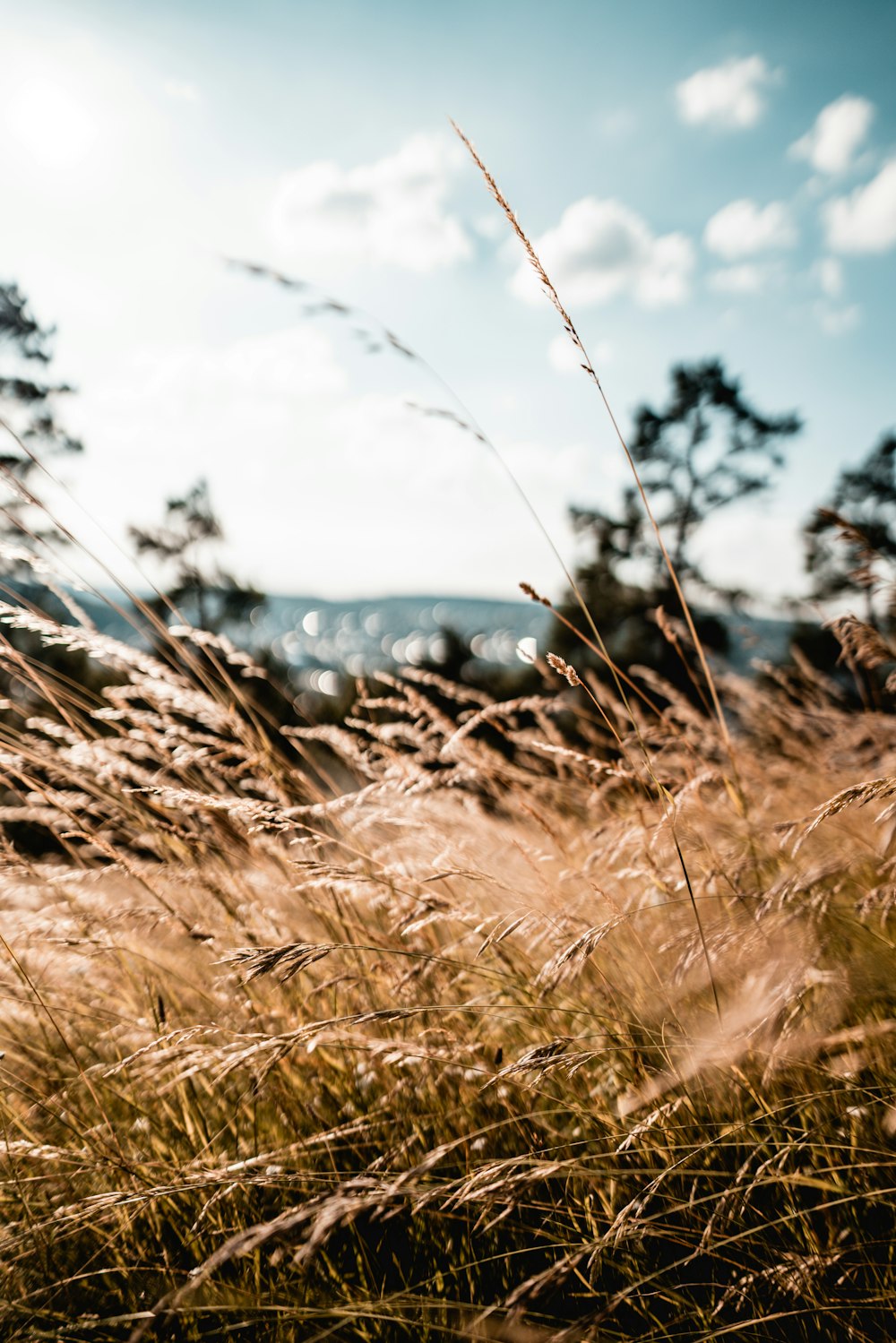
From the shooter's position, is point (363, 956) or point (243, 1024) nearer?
point (243, 1024)

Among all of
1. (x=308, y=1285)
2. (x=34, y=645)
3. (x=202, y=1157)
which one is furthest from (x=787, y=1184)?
(x=34, y=645)

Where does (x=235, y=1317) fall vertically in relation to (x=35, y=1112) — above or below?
below

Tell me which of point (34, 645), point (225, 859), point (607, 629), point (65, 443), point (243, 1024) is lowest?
point (243, 1024)

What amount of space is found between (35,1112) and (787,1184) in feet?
4.57

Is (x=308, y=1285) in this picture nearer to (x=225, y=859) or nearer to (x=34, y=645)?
(x=225, y=859)

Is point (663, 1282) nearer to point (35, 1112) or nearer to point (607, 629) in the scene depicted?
point (35, 1112)

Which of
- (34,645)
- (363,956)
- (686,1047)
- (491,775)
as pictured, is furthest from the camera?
(34,645)

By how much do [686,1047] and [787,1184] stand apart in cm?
20

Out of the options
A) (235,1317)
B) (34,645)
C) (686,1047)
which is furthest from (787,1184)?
(34,645)

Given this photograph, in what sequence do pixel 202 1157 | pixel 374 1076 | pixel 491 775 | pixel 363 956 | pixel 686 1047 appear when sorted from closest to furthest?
pixel 686 1047 → pixel 202 1157 → pixel 374 1076 → pixel 363 956 → pixel 491 775

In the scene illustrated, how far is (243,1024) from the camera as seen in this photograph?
1.36 m

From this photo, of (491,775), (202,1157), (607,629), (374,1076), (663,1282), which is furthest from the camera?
(607,629)

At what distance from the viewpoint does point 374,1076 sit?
52.3 inches

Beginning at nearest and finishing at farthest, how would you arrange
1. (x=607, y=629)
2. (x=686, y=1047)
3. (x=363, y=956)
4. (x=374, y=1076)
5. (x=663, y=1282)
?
(x=663, y=1282) < (x=686, y=1047) < (x=374, y=1076) < (x=363, y=956) < (x=607, y=629)
